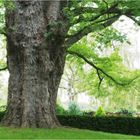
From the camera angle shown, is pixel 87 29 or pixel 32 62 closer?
pixel 87 29

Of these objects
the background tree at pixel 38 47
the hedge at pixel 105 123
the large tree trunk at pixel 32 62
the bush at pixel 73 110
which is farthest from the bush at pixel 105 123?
the large tree trunk at pixel 32 62

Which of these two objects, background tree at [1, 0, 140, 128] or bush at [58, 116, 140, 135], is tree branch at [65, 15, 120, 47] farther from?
bush at [58, 116, 140, 135]

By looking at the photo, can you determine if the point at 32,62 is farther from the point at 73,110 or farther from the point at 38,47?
the point at 73,110

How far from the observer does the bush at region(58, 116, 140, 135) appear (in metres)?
17.0

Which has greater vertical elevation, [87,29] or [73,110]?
[87,29]

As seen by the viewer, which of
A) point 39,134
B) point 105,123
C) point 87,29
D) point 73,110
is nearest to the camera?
point 39,134

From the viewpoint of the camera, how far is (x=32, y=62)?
44.3 ft

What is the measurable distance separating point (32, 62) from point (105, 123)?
5035mm

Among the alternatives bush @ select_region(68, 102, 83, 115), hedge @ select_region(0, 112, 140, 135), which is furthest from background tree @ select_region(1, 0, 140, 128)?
bush @ select_region(68, 102, 83, 115)

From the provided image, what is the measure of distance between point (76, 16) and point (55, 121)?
370cm

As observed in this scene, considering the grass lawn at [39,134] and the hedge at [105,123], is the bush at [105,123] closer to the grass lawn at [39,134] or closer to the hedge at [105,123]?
the hedge at [105,123]

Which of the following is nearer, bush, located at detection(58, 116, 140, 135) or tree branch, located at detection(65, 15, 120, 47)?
tree branch, located at detection(65, 15, 120, 47)

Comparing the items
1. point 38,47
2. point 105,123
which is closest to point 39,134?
point 38,47

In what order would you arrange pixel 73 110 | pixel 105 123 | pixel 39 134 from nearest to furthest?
1. pixel 39 134
2. pixel 105 123
3. pixel 73 110
